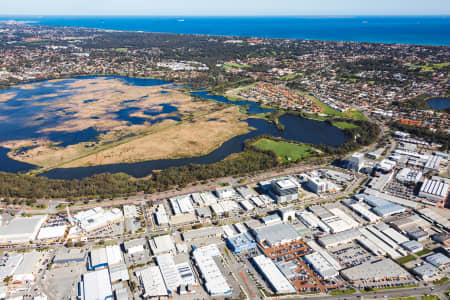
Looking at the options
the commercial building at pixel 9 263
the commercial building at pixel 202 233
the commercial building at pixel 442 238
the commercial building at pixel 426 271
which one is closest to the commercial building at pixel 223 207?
the commercial building at pixel 202 233

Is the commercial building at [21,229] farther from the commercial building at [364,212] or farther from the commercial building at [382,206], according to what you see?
the commercial building at [382,206]

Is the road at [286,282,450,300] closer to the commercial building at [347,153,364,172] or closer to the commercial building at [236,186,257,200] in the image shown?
the commercial building at [236,186,257,200]

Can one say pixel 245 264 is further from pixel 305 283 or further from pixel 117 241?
pixel 117 241

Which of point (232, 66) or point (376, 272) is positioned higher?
point (232, 66)

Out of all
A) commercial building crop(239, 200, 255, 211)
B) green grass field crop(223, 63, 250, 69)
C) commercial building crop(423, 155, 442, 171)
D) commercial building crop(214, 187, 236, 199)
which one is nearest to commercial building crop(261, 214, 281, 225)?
commercial building crop(239, 200, 255, 211)

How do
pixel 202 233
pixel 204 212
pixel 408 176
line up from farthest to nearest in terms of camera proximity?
pixel 408 176 < pixel 204 212 < pixel 202 233

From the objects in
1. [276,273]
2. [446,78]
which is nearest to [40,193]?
[276,273]

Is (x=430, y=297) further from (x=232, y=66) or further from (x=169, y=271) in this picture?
(x=232, y=66)

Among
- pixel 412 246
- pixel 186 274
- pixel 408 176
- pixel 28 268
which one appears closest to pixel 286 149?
pixel 408 176
